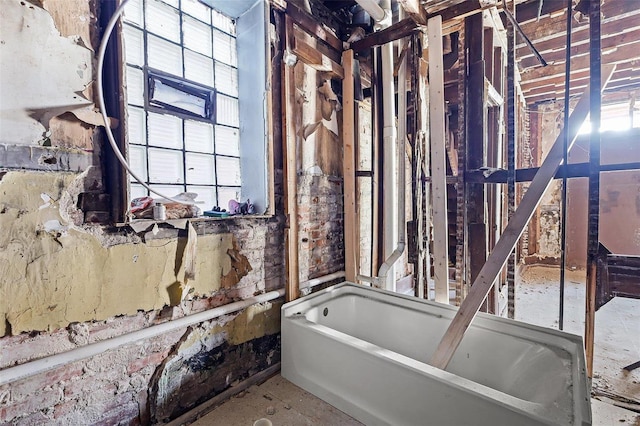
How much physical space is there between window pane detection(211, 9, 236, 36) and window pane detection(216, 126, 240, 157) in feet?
2.16

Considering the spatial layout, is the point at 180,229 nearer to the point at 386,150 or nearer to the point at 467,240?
the point at 386,150

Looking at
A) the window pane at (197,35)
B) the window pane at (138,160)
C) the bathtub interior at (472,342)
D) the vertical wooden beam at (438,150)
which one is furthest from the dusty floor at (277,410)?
the window pane at (197,35)

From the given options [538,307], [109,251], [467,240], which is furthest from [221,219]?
[538,307]

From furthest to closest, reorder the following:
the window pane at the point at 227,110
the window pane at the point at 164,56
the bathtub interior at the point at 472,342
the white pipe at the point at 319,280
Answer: the white pipe at the point at 319,280 < the window pane at the point at 227,110 < the window pane at the point at 164,56 < the bathtub interior at the point at 472,342

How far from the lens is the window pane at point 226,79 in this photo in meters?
1.97

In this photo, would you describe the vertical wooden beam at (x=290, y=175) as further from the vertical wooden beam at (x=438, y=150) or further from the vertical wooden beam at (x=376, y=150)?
the vertical wooden beam at (x=438, y=150)

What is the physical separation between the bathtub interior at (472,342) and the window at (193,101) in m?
1.03

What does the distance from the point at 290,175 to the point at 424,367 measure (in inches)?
55.7

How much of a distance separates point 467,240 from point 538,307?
77.6 inches

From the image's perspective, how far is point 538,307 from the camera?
133 inches

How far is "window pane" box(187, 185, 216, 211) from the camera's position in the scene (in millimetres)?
1887

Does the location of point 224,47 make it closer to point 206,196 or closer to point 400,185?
point 206,196

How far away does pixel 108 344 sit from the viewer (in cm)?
133

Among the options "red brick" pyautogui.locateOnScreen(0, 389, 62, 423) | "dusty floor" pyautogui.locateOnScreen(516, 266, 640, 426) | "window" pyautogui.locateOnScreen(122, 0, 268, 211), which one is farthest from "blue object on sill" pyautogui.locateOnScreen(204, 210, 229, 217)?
"dusty floor" pyautogui.locateOnScreen(516, 266, 640, 426)
